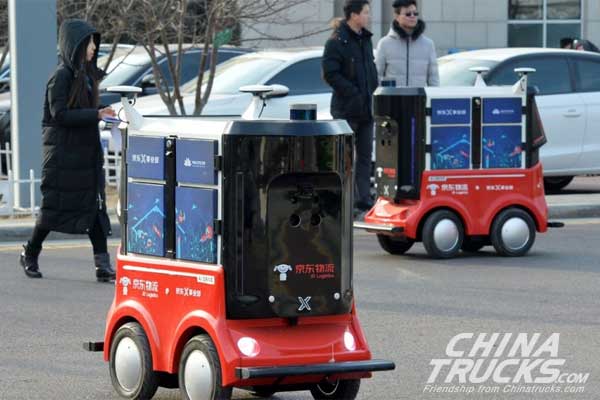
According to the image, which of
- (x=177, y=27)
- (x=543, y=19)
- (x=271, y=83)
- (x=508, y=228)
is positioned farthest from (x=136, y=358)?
(x=543, y=19)

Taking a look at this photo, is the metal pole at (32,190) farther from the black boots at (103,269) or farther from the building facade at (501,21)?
the building facade at (501,21)

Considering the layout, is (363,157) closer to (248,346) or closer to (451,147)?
(451,147)

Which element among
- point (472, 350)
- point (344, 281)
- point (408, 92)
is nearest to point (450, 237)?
point (408, 92)

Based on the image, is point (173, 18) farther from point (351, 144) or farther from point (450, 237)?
point (351, 144)

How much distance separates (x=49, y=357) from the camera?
8.05 m

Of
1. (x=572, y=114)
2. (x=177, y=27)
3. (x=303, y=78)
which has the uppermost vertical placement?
(x=177, y=27)

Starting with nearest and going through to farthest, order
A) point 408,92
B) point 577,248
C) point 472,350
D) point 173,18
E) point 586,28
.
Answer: point 472,350
point 408,92
point 577,248
point 173,18
point 586,28

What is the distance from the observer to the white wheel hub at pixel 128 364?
6719mm

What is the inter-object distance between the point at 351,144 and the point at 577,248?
6433mm

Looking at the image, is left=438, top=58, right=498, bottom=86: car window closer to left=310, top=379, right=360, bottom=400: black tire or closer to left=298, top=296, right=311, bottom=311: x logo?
left=310, top=379, right=360, bottom=400: black tire

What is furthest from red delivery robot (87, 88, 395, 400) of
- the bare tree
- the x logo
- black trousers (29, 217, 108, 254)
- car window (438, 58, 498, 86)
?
car window (438, 58, 498, 86)

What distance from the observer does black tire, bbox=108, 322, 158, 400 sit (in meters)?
6.66

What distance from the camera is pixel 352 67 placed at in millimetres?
13320

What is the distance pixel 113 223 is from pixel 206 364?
741 centimetres
